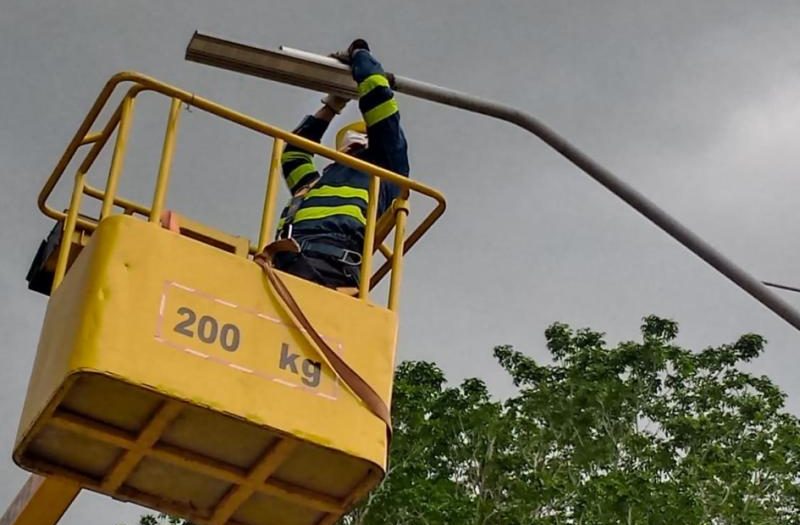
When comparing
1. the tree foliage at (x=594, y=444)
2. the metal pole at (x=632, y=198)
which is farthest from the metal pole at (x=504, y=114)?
the tree foliage at (x=594, y=444)

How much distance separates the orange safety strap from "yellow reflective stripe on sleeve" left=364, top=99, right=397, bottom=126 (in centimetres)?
140

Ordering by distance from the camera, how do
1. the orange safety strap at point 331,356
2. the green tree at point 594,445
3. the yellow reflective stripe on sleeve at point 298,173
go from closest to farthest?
the orange safety strap at point 331,356, the yellow reflective stripe on sleeve at point 298,173, the green tree at point 594,445

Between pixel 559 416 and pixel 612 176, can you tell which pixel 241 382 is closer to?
pixel 612 176

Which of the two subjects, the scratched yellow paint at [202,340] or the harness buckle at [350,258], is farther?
the harness buckle at [350,258]

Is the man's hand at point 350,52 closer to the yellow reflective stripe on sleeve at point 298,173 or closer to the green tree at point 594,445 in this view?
the yellow reflective stripe on sleeve at point 298,173

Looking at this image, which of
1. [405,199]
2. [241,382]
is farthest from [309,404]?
[405,199]

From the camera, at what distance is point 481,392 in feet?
85.8

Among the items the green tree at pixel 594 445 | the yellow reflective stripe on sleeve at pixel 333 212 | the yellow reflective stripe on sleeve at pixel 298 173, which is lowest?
the yellow reflective stripe on sleeve at pixel 333 212

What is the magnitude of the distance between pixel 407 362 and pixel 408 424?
1467 mm

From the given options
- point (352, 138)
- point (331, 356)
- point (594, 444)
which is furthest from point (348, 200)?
point (594, 444)

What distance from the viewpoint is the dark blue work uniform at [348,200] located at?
7.55 meters

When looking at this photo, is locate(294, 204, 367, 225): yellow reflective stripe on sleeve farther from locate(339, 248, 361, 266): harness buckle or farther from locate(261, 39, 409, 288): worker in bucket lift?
locate(339, 248, 361, 266): harness buckle

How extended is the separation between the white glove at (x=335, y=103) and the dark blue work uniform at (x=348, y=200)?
0.55 m

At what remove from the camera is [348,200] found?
25.6ft
